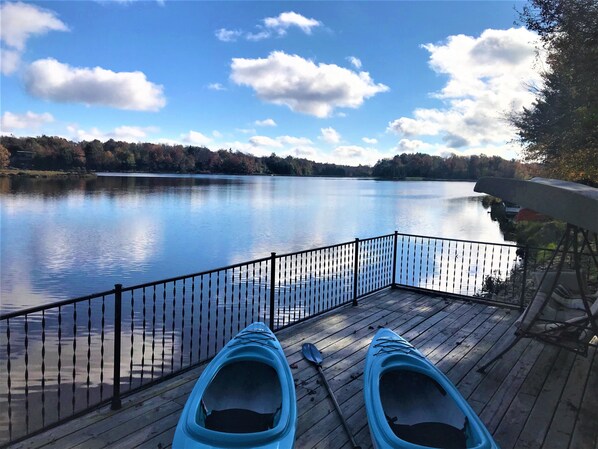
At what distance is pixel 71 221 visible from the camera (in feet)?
82.0

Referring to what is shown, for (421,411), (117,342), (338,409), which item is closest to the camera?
(421,411)

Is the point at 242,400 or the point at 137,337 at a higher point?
the point at 242,400

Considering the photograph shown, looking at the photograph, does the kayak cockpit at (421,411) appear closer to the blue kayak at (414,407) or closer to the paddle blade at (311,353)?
the blue kayak at (414,407)

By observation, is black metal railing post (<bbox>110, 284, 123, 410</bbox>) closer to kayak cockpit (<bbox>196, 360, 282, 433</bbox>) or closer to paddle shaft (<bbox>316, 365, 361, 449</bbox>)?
kayak cockpit (<bbox>196, 360, 282, 433</bbox>)

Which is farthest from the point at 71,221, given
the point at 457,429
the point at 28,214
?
the point at 457,429

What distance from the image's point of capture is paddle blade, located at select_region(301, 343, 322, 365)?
425 cm

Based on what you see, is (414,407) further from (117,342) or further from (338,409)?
(117,342)

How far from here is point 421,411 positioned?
9.61 ft

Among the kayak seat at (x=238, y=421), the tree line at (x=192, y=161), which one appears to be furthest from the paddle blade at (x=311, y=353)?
the tree line at (x=192, y=161)

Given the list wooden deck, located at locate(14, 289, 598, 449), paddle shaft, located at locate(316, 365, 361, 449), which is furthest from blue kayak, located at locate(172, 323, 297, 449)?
paddle shaft, located at locate(316, 365, 361, 449)

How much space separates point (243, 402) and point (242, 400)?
2cm

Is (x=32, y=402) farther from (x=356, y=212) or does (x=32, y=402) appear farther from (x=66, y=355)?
(x=356, y=212)

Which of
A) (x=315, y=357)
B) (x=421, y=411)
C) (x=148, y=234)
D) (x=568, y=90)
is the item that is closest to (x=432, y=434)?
(x=421, y=411)

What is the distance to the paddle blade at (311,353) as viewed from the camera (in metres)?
4.25
